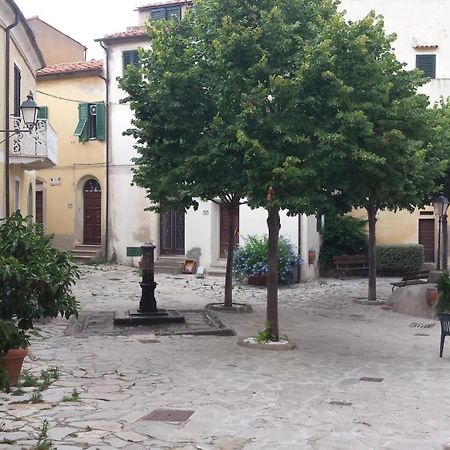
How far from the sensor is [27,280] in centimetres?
Result: 538

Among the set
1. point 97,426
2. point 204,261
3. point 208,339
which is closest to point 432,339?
point 208,339

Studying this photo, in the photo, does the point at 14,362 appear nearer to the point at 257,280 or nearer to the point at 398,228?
the point at 257,280

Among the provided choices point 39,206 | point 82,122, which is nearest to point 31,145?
point 82,122

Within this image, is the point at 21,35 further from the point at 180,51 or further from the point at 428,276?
the point at 428,276

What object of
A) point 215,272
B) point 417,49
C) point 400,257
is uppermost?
point 417,49

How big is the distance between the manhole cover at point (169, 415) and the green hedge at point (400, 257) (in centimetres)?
1836

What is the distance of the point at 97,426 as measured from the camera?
6.53 metres

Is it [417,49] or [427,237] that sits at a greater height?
[417,49]

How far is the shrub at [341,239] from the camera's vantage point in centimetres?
2439

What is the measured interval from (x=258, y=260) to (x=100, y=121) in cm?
907

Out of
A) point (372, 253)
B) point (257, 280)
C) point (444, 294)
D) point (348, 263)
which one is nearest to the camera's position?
point (444, 294)

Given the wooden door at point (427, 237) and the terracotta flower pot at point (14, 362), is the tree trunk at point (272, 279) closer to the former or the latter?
the terracotta flower pot at point (14, 362)

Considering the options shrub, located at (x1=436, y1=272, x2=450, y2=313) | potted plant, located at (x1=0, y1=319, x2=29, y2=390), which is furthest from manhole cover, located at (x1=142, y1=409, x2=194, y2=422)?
shrub, located at (x1=436, y1=272, x2=450, y2=313)

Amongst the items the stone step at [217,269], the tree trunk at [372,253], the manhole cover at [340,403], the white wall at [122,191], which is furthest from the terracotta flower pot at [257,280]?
the manhole cover at [340,403]
